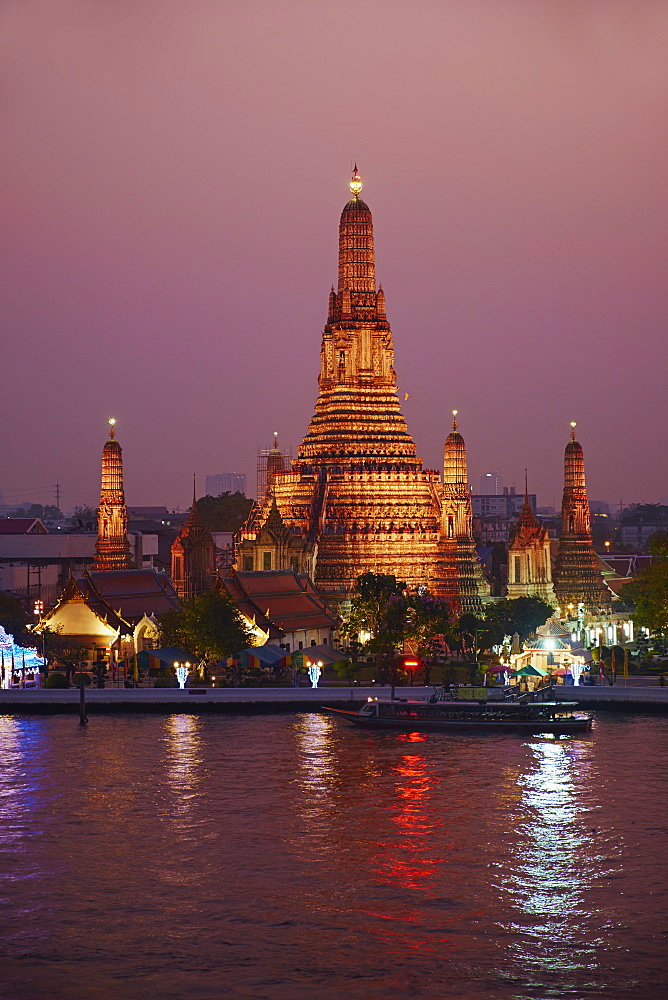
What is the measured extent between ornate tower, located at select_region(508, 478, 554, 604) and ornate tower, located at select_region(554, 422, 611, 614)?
2146mm

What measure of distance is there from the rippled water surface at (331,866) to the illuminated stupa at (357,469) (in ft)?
105

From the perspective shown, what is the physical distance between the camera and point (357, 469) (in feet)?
324

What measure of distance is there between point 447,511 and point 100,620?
87.3ft

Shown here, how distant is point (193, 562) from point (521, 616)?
799 inches

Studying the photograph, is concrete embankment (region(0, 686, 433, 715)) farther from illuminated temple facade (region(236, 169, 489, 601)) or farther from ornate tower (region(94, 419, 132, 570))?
ornate tower (region(94, 419, 132, 570))

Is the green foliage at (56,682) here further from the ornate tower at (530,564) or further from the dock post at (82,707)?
the ornate tower at (530,564)

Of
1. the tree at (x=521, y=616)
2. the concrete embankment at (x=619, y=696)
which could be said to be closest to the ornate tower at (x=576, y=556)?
the tree at (x=521, y=616)

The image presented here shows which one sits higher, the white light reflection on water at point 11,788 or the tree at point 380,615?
the tree at point 380,615

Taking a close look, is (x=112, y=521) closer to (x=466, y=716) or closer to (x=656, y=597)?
(x=656, y=597)

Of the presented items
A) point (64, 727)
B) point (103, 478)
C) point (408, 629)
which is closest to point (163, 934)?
point (64, 727)

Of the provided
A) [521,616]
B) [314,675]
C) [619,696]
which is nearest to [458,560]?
[521,616]

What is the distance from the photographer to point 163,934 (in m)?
38.8

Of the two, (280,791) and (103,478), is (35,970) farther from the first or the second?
(103,478)

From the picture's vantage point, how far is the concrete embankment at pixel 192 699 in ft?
240
